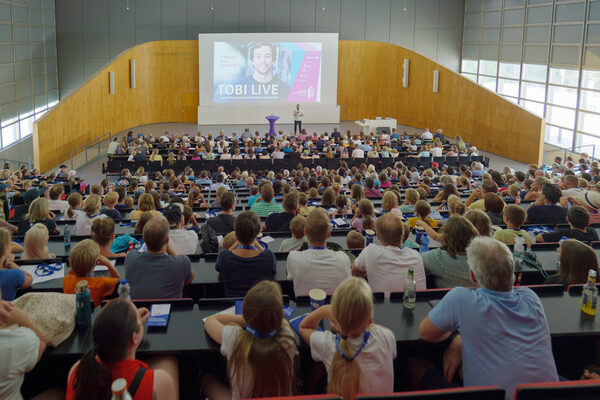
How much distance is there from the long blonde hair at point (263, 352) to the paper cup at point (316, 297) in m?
0.71

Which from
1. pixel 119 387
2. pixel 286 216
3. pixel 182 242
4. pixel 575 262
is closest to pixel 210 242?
pixel 182 242

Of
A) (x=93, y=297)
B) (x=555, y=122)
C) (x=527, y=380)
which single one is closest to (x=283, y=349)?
(x=527, y=380)

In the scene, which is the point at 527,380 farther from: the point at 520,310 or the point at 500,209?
the point at 500,209

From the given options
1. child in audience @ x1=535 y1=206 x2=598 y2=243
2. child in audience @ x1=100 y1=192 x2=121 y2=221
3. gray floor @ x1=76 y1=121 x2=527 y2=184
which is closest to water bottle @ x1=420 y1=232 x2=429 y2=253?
child in audience @ x1=535 y1=206 x2=598 y2=243

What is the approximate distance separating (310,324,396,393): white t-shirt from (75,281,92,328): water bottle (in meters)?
1.49

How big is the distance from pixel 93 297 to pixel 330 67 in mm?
22717

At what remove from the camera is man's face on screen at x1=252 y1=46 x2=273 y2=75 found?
24.2 m

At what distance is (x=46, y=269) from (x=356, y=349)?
3.12 meters

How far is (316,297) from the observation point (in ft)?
10.9

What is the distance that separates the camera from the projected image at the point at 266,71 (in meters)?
24.2

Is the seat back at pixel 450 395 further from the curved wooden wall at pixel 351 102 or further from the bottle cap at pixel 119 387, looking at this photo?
the curved wooden wall at pixel 351 102

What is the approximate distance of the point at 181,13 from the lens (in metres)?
25.1

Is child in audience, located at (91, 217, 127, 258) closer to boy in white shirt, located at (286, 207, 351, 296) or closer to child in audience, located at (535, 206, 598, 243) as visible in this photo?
boy in white shirt, located at (286, 207, 351, 296)

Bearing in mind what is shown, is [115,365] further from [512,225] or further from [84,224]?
[84,224]
